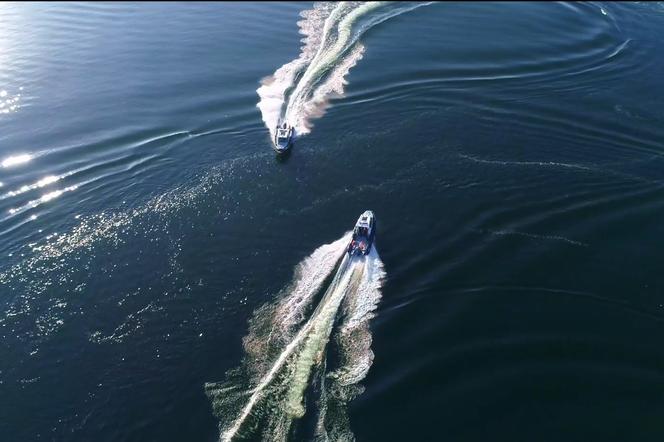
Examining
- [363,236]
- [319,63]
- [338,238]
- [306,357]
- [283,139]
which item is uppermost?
[319,63]

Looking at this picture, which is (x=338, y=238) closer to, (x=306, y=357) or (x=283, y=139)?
(x=306, y=357)

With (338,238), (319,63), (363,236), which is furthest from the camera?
(319,63)

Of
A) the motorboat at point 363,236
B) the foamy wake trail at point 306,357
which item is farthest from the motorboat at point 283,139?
the foamy wake trail at point 306,357

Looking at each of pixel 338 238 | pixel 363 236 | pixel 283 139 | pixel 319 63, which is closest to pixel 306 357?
pixel 363 236

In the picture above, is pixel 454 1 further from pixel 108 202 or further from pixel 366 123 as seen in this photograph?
pixel 108 202

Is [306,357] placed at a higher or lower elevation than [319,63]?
lower

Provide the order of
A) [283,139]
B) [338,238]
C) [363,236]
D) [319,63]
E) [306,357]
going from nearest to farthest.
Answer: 1. [306,357]
2. [363,236]
3. [338,238]
4. [283,139]
5. [319,63]
